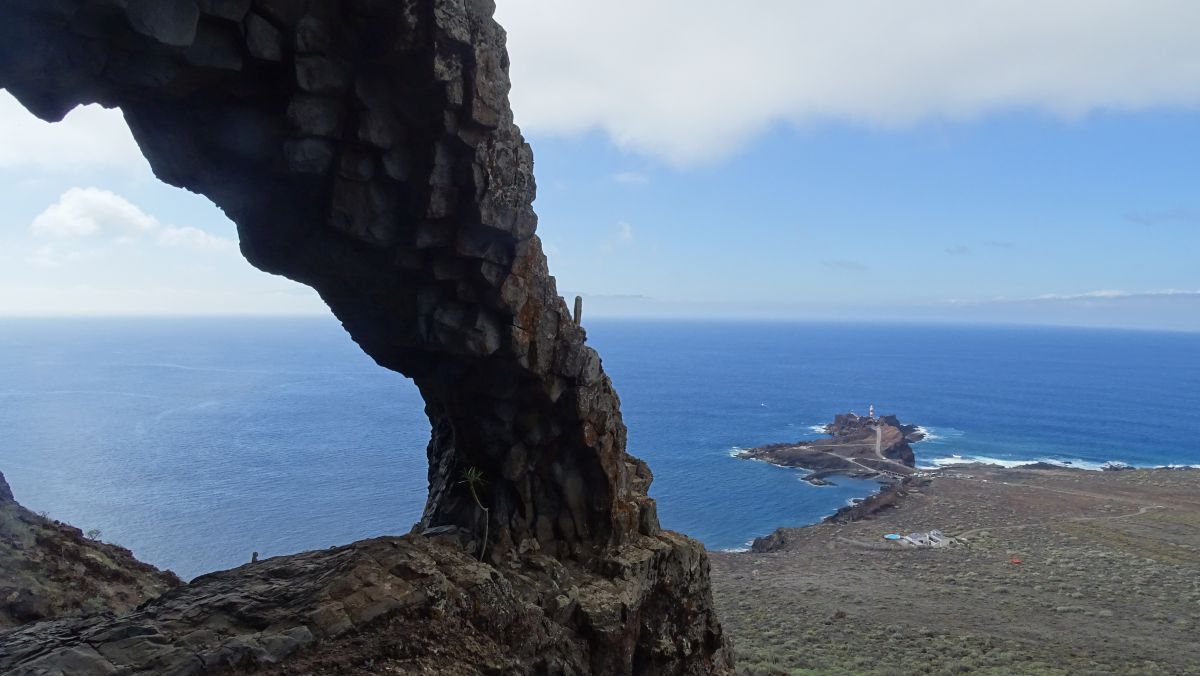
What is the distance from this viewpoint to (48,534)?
19.4 meters

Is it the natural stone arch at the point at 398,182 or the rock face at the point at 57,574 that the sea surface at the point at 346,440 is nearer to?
the rock face at the point at 57,574

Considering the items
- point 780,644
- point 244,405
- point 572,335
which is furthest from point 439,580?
point 244,405

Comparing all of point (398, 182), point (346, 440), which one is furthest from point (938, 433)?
point (398, 182)

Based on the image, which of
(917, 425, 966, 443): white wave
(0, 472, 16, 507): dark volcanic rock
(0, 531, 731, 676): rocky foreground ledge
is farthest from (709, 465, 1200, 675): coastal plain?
(917, 425, 966, 443): white wave

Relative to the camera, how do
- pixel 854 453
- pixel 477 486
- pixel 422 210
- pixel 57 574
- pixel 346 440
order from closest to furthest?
pixel 422 210 → pixel 477 486 → pixel 57 574 → pixel 854 453 → pixel 346 440

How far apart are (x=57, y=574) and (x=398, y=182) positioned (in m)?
13.4

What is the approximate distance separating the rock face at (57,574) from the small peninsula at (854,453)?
79.1 m

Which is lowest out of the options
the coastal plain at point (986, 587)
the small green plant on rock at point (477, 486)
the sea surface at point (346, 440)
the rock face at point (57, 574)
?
the sea surface at point (346, 440)

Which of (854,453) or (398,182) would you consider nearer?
(398,182)

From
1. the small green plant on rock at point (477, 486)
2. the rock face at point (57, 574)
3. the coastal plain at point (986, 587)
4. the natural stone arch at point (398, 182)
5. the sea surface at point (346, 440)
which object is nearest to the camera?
the natural stone arch at point (398, 182)

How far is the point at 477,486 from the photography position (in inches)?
680

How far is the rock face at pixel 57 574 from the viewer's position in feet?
52.3

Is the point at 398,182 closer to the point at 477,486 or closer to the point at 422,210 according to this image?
the point at 422,210

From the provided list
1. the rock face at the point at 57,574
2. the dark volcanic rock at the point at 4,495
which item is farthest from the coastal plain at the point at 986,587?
the dark volcanic rock at the point at 4,495
